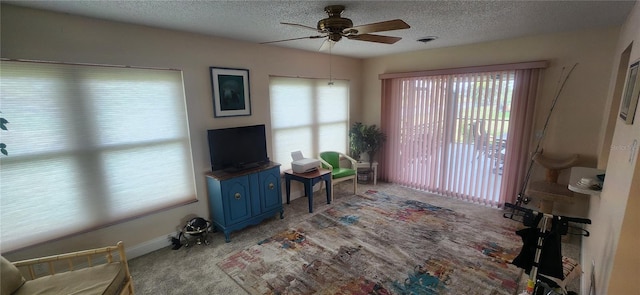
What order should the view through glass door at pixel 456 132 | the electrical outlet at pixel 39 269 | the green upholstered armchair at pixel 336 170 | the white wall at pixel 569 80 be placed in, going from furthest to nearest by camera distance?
the green upholstered armchair at pixel 336 170 → the view through glass door at pixel 456 132 → the white wall at pixel 569 80 → the electrical outlet at pixel 39 269

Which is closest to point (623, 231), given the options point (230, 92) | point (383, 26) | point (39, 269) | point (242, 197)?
point (383, 26)

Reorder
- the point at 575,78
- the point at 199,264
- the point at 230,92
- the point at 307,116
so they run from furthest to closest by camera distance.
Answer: the point at 307,116, the point at 230,92, the point at 575,78, the point at 199,264

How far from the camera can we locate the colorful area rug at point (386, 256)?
2232mm

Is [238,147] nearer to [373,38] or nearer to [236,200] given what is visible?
[236,200]

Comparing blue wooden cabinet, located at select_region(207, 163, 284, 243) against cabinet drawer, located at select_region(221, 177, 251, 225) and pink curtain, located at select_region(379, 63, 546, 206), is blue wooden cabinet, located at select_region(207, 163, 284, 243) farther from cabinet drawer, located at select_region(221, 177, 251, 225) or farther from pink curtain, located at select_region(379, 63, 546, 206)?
pink curtain, located at select_region(379, 63, 546, 206)

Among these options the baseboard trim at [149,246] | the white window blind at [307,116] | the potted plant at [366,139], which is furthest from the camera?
the potted plant at [366,139]

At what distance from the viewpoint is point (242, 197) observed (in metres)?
3.06

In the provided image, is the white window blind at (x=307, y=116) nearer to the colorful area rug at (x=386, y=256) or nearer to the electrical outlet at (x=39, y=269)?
the colorful area rug at (x=386, y=256)

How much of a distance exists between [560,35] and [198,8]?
3.79 metres

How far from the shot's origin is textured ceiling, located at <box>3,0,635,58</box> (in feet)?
6.56

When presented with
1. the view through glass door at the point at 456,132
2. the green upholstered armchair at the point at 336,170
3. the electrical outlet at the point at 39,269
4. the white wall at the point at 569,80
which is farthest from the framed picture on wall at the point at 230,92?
the white wall at the point at 569,80

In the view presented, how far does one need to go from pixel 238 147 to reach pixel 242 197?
616mm

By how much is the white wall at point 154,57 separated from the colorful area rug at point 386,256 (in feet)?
3.19

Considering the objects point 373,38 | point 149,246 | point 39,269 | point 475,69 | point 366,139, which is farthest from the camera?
point 366,139
